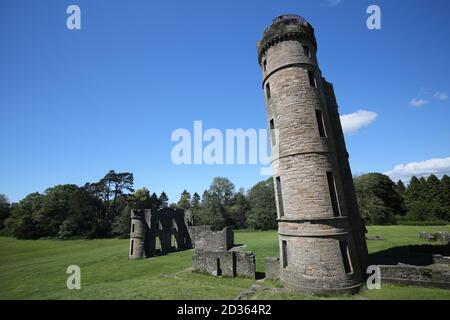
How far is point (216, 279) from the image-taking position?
1589cm

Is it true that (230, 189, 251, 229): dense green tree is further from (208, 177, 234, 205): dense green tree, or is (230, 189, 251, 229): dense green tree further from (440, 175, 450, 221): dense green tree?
(440, 175, 450, 221): dense green tree

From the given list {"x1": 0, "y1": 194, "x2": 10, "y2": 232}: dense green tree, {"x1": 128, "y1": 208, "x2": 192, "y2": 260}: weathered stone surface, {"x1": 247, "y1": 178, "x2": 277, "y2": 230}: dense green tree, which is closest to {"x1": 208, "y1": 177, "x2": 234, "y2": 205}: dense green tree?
{"x1": 247, "y1": 178, "x2": 277, "y2": 230}: dense green tree

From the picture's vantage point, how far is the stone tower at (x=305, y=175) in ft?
35.9

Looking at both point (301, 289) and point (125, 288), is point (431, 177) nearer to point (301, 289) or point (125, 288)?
point (301, 289)

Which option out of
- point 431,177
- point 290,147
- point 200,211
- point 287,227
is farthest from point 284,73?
point 431,177

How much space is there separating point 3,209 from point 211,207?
74333mm

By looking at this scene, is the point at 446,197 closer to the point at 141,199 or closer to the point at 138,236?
the point at 138,236

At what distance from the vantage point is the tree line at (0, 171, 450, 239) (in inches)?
1847

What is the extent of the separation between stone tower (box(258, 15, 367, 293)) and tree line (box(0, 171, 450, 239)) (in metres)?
40.0

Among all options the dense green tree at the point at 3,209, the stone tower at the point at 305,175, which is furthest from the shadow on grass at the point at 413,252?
the dense green tree at the point at 3,209

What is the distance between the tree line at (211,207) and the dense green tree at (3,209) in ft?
13.5
